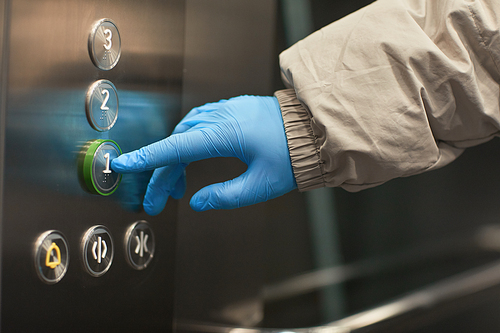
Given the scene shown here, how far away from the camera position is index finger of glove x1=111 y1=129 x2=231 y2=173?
455 mm

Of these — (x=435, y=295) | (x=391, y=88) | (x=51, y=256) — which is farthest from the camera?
(x=435, y=295)

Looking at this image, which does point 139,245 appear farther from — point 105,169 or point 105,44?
point 105,44

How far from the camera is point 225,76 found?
72cm

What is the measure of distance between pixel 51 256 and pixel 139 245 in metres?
0.18

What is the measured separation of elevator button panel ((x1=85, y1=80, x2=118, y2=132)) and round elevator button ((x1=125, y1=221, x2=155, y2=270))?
16cm

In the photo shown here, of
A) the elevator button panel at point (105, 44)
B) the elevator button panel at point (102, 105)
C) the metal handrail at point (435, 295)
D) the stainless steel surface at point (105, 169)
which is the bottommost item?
the metal handrail at point (435, 295)

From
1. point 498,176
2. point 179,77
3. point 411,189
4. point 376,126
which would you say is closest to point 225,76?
point 179,77

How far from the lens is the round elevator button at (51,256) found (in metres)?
0.35

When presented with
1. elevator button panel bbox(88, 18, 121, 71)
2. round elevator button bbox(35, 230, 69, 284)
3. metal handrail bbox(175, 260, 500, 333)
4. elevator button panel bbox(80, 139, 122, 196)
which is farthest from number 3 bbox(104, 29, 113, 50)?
metal handrail bbox(175, 260, 500, 333)

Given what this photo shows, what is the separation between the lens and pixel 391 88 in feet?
1.56

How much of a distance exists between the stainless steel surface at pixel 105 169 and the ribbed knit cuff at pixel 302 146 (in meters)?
0.23

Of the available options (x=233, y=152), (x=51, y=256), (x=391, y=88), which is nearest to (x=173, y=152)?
(x=233, y=152)

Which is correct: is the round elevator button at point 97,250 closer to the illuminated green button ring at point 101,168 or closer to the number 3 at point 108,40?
the illuminated green button ring at point 101,168

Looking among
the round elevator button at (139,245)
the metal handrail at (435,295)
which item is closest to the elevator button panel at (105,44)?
the round elevator button at (139,245)
